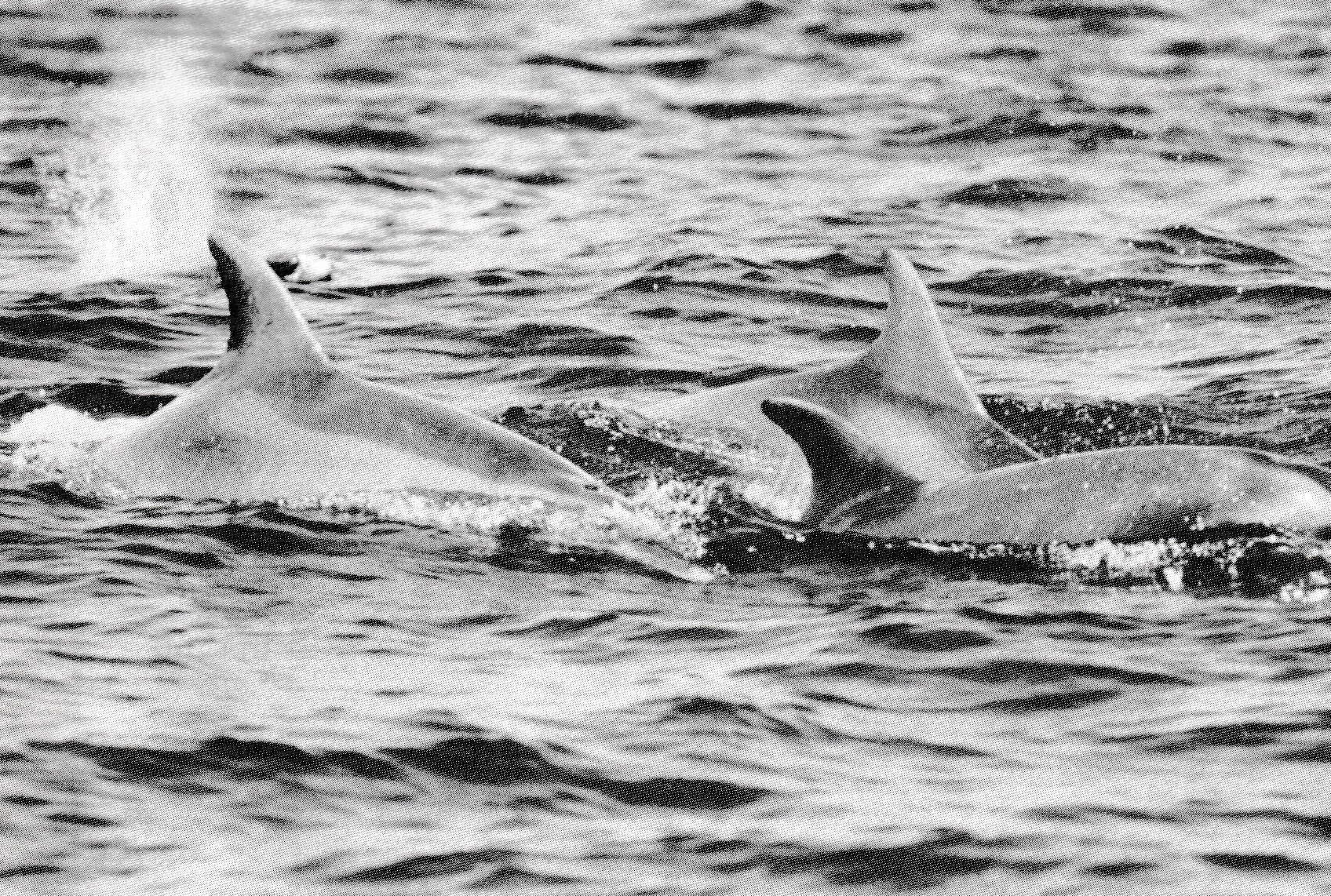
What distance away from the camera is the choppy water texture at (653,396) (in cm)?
897

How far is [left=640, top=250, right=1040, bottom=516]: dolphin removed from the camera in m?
13.4

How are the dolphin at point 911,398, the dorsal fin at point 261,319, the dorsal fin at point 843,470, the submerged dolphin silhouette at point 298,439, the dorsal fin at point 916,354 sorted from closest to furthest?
the dorsal fin at point 843,470
the submerged dolphin silhouette at point 298,439
the dorsal fin at point 261,319
the dolphin at point 911,398
the dorsal fin at point 916,354

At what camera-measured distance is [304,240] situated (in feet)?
74.2

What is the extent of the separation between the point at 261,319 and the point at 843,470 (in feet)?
9.95

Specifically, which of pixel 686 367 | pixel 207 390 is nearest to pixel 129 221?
pixel 686 367

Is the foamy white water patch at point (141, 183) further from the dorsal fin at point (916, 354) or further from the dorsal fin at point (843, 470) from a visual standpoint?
the dorsal fin at point (843, 470)

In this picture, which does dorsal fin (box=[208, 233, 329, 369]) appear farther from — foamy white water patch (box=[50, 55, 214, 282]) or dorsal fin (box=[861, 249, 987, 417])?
foamy white water patch (box=[50, 55, 214, 282])

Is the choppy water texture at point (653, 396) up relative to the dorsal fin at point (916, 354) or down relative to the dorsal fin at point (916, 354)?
down

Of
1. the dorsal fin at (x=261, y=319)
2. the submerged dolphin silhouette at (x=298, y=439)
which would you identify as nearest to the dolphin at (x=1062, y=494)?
the submerged dolphin silhouette at (x=298, y=439)

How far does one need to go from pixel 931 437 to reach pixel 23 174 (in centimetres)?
1365

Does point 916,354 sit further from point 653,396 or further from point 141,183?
point 141,183

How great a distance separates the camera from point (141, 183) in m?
26.0

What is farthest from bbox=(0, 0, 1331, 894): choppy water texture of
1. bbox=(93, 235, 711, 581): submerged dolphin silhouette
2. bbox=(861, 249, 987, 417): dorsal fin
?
bbox=(861, 249, 987, 417): dorsal fin

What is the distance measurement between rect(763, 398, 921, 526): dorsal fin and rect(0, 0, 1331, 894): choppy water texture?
0.30 m
